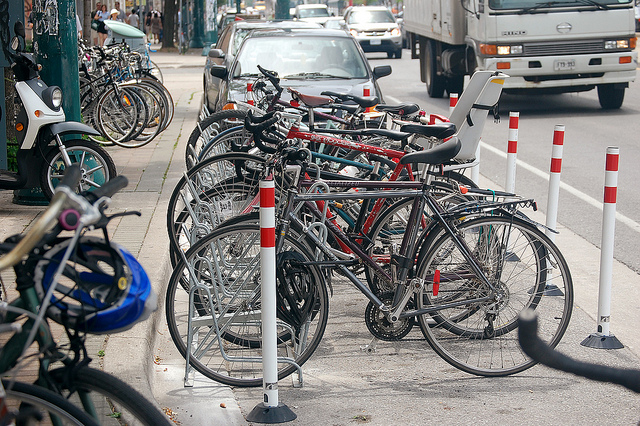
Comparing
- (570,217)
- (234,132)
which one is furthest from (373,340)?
(570,217)

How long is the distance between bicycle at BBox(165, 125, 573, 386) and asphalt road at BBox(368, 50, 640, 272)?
2378mm

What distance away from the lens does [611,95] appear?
15898 millimetres

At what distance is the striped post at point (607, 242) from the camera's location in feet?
16.0

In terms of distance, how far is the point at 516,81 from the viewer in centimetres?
1490

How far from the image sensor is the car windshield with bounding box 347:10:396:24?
32.0 meters

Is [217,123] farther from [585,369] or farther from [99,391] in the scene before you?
[585,369]

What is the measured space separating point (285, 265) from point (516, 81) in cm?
1141

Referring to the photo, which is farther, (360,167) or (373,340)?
(360,167)

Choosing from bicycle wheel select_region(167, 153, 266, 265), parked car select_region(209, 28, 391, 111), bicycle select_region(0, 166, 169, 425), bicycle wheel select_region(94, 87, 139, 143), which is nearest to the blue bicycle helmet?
bicycle select_region(0, 166, 169, 425)

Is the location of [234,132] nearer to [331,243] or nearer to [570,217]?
[331,243]

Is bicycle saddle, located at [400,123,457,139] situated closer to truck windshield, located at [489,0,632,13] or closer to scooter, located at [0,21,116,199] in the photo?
scooter, located at [0,21,116,199]

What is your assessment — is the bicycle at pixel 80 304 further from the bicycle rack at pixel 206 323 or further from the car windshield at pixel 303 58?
the car windshield at pixel 303 58

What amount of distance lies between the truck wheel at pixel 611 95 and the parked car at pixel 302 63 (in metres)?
7.14

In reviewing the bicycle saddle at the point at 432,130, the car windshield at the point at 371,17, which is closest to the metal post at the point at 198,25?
the car windshield at the point at 371,17
